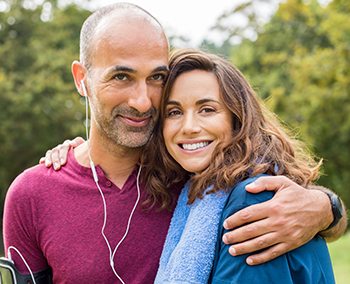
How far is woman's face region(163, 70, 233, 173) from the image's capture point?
220 cm

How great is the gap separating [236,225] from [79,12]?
1778 cm

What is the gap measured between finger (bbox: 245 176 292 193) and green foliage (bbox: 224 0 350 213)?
7223mm

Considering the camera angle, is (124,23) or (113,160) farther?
(113,160)

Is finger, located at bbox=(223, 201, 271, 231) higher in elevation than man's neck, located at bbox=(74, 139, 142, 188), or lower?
lower

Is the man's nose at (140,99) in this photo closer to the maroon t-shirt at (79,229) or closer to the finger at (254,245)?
the maroon t-shirt at (79,229)

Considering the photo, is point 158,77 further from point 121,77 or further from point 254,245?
point 254,245

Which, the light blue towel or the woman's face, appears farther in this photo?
the woman's face

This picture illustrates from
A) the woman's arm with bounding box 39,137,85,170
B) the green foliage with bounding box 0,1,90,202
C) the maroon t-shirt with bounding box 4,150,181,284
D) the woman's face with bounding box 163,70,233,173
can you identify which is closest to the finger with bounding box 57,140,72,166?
the woman's arm with bounding box 39,137,85,170

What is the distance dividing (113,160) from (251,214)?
114 cm

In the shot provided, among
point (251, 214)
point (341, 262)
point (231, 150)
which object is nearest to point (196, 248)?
point (251, 214)

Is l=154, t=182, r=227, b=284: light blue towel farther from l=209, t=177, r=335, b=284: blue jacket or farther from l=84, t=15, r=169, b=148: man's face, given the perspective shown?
l=84, t=15, r=169, b=148: man's face

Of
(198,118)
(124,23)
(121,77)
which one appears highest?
(124,23)

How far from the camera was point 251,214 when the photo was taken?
5.75ft

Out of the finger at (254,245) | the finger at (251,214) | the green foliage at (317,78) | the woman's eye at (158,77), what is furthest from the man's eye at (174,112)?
the green foliage at (317,78)
